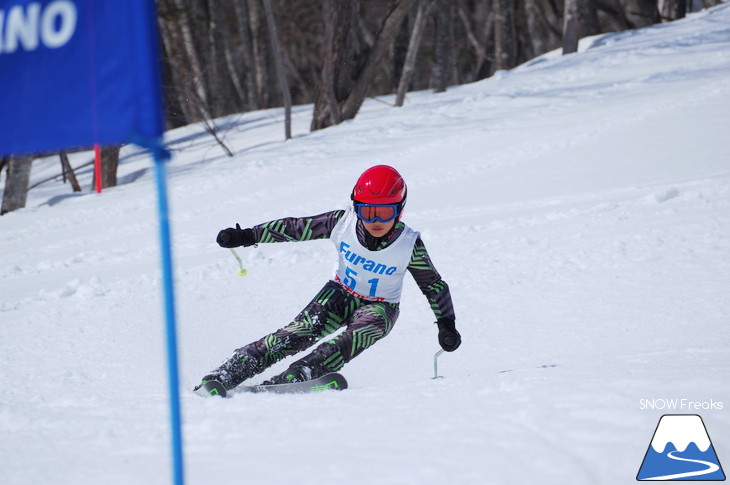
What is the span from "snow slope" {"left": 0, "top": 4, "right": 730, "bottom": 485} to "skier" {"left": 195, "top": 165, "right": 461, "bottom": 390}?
362 millimetres

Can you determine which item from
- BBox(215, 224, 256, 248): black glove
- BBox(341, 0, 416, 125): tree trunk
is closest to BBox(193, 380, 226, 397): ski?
BBox(215, 224, 256, 248): black glove

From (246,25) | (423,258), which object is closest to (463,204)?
(423,258)

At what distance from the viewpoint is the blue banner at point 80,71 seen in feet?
6.17

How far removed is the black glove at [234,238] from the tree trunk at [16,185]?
8.33m

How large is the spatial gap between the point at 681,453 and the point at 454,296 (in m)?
3.11

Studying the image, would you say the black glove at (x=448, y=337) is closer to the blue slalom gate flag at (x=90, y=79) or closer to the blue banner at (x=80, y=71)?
the blue slalom gate flag at (x=90, y=79)

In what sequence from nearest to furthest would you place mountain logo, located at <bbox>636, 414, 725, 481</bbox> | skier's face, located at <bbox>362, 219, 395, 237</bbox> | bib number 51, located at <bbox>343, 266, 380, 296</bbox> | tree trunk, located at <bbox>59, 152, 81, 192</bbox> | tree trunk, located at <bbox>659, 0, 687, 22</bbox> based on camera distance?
1. mountain logo, located at <bbox>636, 414, 725, 481</bbox>
2. skier's face, located at <bbox>362, 219, 395, 237</bbox>
3. bib number 51, located at <bbox>343, 266, 380, 296</bbox>
4. tree trunk, located at <bbox>59, 152, 81, 192</bbox>
5. tree trunk, located at <bbox>659, 0, 687, 22</bbox>

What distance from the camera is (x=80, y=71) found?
1.95m

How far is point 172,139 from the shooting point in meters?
17.2

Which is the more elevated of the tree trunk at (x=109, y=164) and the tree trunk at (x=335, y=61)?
the tree trunk at (x=335, y=61)

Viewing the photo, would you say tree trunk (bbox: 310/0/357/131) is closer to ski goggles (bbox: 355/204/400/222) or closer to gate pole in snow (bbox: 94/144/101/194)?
ski goggles (bbox: 355/204/400/222)

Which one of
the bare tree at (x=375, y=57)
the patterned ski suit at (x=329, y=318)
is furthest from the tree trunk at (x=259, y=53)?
the patterned ski suit at (x=329, y=318)

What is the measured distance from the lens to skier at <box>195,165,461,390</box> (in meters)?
3.71

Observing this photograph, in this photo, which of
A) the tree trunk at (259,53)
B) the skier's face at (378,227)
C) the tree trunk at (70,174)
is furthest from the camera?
the tree trunk at (259,53)
